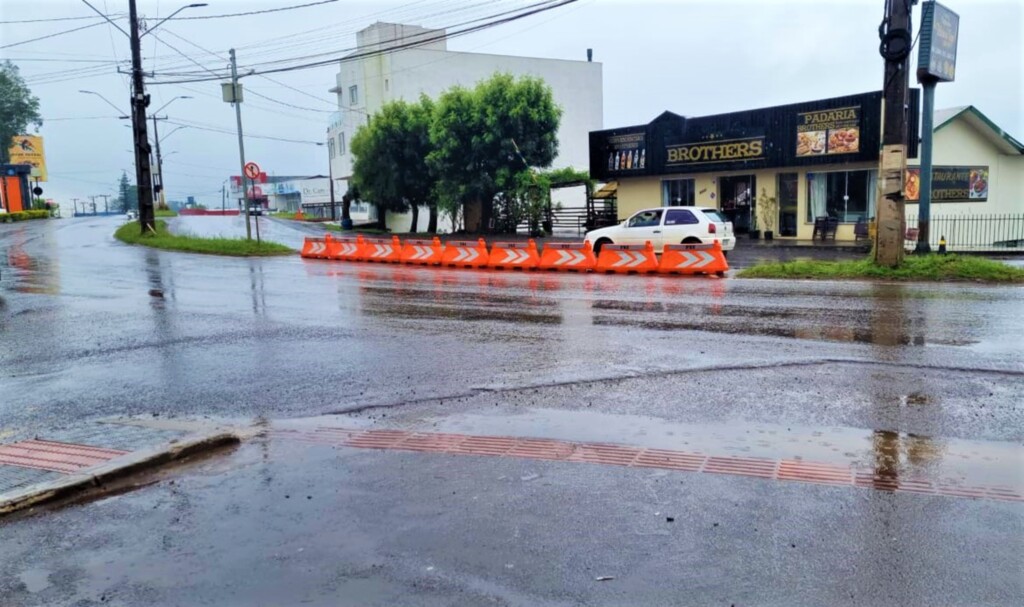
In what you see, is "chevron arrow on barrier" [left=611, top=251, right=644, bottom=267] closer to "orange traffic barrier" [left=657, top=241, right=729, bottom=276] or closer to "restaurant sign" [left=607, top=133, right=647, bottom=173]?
"orange traffic barrier" [left=657, top=241, right=729, bottom=276]

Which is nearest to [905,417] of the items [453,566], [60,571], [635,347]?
[635,347]

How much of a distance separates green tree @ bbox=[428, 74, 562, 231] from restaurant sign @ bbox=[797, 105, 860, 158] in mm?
12407

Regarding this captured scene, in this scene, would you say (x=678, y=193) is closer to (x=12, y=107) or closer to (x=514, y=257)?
(x=514, y=257)

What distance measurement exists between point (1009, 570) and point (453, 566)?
2.67 meters

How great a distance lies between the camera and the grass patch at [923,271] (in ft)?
52.2

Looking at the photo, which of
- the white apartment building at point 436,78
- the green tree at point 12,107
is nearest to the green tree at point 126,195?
the green tree at point 12,107

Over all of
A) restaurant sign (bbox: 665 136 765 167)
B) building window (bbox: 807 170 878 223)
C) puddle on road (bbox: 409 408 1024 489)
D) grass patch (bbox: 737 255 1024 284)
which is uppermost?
restaurant sign (bbox: 665 136 765 167)

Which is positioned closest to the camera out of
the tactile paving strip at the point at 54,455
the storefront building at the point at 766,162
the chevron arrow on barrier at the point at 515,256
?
the tactile paving strip at the point at 54,455

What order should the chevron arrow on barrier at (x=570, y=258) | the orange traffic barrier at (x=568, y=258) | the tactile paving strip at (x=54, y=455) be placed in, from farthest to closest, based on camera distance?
the chevron arrow on barrier at (x=570, y=258)
the orange traffic barrier at (x=568, y=258)
the tactile paving strip at (x=54, y=455)

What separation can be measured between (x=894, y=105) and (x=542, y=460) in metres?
13.6

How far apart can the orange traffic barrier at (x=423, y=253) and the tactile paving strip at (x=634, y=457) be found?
689 inches

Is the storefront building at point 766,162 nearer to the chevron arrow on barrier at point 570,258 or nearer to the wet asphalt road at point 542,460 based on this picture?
the chevron arrow on barrier at point 570,258

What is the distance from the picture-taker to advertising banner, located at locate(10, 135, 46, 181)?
9100 cm

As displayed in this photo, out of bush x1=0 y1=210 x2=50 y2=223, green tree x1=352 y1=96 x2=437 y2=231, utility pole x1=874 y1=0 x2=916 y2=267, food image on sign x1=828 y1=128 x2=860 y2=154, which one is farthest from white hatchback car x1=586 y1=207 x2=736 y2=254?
bush x1=0 y1=210 x2=50 y2=223
